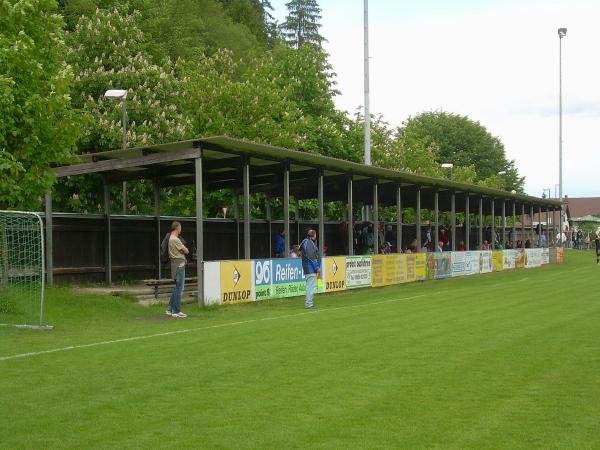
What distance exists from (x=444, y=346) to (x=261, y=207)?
27896mm

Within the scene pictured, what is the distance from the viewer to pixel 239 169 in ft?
79.7

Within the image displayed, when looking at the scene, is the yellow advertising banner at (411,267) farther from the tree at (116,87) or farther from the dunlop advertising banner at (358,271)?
the tree at (116,87)

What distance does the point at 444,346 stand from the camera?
1184cm

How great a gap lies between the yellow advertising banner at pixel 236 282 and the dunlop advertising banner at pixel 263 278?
0.26 metres

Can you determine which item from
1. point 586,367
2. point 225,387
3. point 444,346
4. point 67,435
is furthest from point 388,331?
point 67,435

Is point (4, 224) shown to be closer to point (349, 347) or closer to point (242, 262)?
point (242, 262)

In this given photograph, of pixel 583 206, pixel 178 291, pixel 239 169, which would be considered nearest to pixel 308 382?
pixel 178 291

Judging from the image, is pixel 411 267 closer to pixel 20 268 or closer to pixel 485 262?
pixel 485 262

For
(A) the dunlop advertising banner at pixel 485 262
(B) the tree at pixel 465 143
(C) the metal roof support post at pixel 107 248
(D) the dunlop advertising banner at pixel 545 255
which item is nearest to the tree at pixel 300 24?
(B) the tree at pixel 465 143

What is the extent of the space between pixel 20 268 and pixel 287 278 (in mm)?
8212

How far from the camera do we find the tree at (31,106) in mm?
17281

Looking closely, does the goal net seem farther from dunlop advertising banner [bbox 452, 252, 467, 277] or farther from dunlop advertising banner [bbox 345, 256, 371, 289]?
dunlop advertising banner [bbox 452, 252, 467, 277]

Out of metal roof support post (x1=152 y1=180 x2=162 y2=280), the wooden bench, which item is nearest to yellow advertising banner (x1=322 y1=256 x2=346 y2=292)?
metal roof support post (x1=152 y1=180 x2=162 y2=280)

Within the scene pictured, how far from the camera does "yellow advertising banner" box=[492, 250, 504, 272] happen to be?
4081cm
